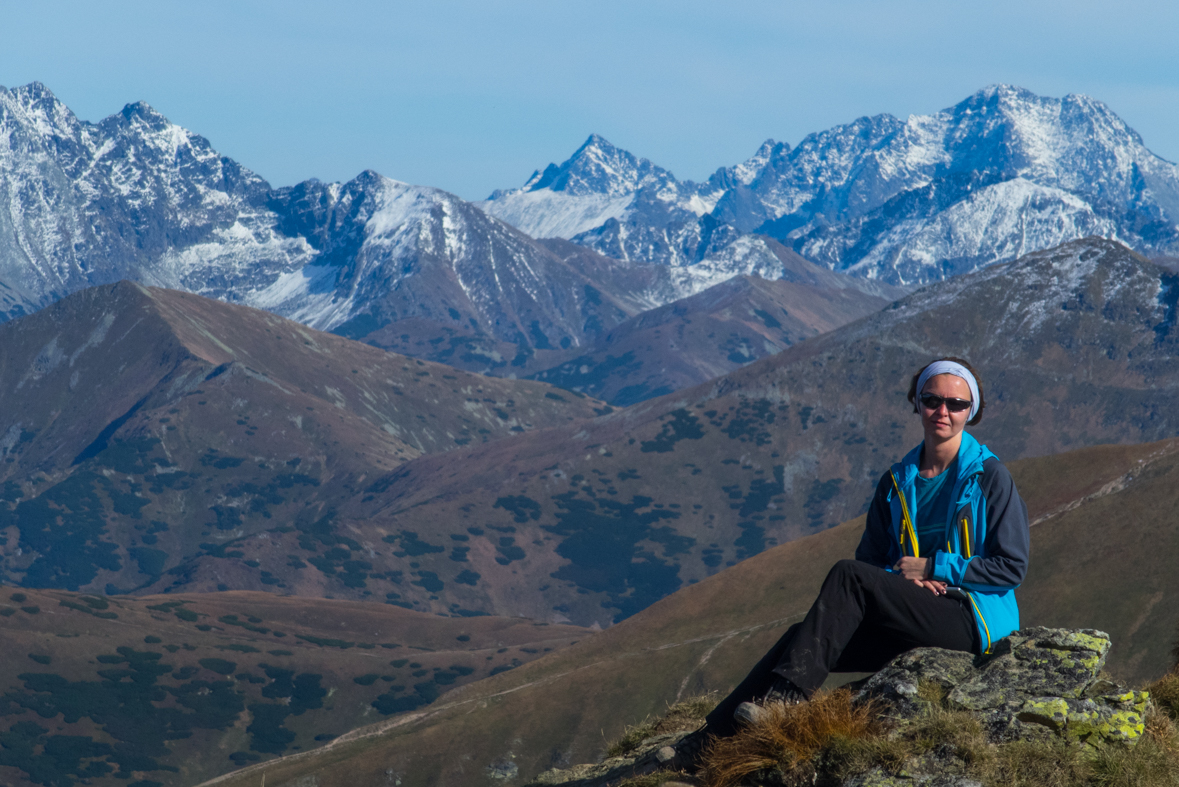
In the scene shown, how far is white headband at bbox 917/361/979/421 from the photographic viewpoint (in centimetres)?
1388

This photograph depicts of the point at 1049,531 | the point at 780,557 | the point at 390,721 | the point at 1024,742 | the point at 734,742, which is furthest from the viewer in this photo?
the point at 780,557

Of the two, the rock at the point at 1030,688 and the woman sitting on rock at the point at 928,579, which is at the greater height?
the woman sitting on rock at the point at 928,579

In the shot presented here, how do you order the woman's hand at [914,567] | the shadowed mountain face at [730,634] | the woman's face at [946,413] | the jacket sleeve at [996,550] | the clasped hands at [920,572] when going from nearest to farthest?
the jacket sleeve at [996,550], the clasped hands at [920,572], the woman's hand at [914,567], the woman's face at [946,413], the shadowed mountain face at [730,634]

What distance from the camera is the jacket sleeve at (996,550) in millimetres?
12906

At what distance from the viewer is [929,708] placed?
1227 cm

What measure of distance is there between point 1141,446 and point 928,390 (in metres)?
136

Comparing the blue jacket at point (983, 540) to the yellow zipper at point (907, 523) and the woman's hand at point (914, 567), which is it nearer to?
the yellow zipper at point (907, 523)

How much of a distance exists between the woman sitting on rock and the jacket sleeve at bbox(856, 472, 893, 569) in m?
0.21

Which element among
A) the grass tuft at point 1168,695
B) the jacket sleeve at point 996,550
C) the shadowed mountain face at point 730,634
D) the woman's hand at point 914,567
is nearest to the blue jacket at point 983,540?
the jacket sleeve at point 996,550

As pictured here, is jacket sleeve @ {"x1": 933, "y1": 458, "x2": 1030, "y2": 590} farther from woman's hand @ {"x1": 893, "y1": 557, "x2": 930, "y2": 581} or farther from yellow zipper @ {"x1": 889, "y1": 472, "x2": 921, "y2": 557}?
yellow zipper @ {"x1": 889, "y1": 472, "x2": 921, "y2": 557}

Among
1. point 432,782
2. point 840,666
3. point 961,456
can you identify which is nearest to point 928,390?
point 961,456

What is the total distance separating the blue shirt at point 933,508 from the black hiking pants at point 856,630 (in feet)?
2.75

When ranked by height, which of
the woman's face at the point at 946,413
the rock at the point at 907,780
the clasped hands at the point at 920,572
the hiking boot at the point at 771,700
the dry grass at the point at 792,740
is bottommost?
the rock at the point at 907,780

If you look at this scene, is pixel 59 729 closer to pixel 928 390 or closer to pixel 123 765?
pixel 123 765
